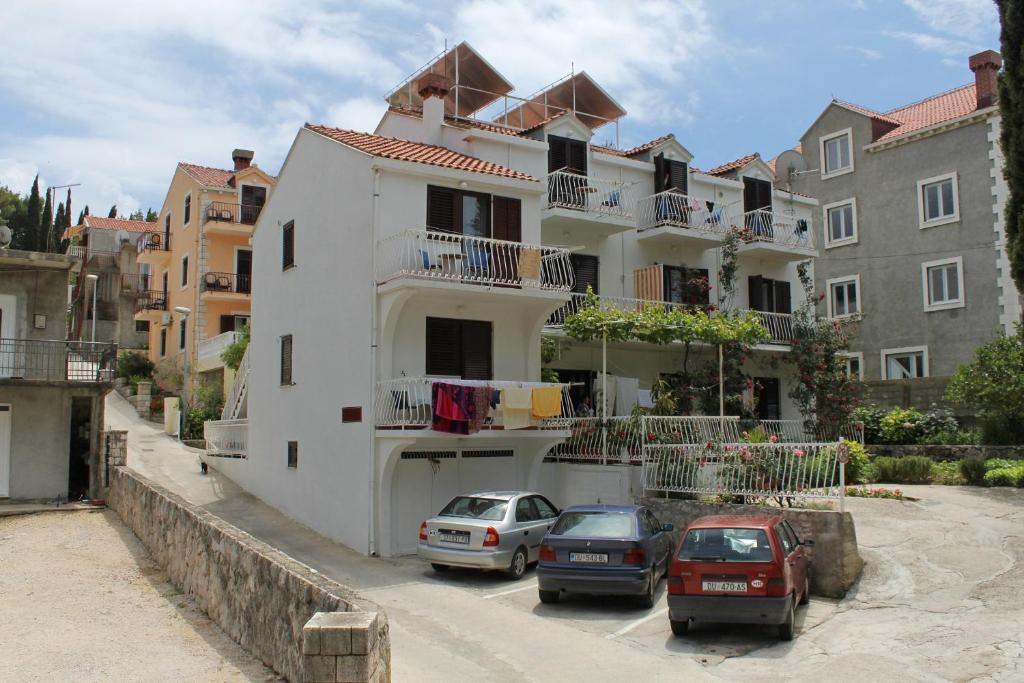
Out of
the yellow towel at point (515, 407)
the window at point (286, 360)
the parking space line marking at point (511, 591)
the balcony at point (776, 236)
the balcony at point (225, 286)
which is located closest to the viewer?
the parking space line marking at point (511, 591)

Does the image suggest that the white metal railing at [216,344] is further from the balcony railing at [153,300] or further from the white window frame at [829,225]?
the white window frame at [829,225]

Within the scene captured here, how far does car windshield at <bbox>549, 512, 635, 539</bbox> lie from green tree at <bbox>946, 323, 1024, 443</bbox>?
13230 millimetres

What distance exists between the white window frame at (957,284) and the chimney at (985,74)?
5.47 metres

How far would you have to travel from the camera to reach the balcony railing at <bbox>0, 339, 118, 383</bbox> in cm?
2222

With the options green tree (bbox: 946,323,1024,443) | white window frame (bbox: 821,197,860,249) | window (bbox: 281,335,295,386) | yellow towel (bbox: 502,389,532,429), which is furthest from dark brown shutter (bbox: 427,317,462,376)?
white window frame (bbox: 821,197,860,249)

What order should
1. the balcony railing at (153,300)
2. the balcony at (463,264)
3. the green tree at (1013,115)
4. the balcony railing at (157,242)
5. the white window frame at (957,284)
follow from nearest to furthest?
the balcony at (463,264) → the green tree at (1013,115) → the white window frame at (957,284) → the balcony railing at (153,300) → the balcony railing at (157,242)

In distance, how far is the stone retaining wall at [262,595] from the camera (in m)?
6.69

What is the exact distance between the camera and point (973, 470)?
19844mm

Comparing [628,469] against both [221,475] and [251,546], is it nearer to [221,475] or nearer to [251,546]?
[251,546]

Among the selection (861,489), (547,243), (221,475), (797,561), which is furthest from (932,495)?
(221,475)

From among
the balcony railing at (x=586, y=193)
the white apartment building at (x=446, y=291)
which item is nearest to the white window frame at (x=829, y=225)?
the white apartment building at (x=446, y=291)

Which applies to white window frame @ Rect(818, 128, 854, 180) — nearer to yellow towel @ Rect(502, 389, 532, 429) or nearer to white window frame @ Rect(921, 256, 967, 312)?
white window frame @ Rect(921, 256, 967, 312)

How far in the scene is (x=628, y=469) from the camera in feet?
58.9

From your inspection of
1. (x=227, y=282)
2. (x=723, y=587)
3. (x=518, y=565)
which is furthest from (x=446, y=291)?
(x=227, y=282)
